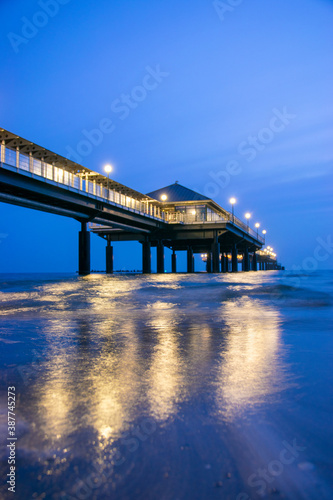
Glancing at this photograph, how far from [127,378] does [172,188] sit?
238 ft

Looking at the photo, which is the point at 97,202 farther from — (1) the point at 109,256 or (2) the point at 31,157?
(1) the point at 109,256

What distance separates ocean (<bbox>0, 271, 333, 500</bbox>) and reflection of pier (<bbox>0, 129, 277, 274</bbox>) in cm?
2500

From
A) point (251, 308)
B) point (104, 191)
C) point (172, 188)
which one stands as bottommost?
point (251, 308)

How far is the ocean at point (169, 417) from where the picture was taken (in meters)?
1.99

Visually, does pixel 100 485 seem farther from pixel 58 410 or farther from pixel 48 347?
pixel 48 347

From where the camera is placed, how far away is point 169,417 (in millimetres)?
2781

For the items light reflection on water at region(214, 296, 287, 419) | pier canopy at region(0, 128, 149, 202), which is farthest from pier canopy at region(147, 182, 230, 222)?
light reflection on water at region(214, 296, 287, 419)

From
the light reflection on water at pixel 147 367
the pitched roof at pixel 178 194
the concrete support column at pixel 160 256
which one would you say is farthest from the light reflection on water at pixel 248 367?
the pitched roof at pixel 178 194

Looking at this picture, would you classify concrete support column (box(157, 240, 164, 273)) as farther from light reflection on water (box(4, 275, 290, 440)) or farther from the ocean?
the ocean

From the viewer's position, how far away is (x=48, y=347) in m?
5.55

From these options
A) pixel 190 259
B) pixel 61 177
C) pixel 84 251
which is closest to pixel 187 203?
pixel 190 259

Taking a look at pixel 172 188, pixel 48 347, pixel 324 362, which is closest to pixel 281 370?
pixel 324 362

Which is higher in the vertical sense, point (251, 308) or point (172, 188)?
point (172, 188)

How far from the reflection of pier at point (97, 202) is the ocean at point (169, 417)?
2500 cm
